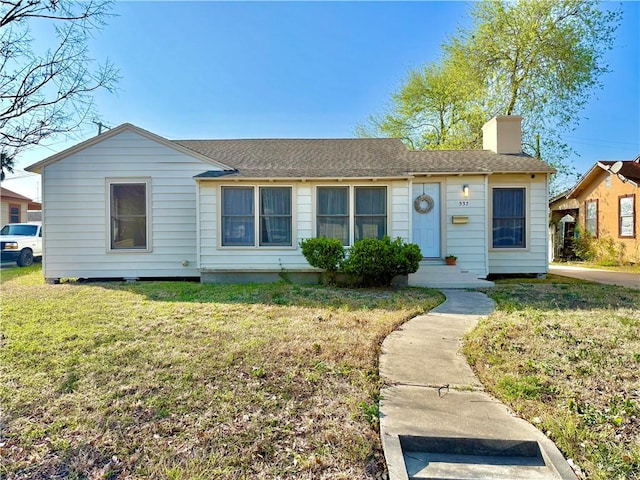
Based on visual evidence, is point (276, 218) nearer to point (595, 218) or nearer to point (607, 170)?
point (607, 170)

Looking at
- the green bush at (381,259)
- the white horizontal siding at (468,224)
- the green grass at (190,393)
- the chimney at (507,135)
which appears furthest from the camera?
the chimney at (507,135)

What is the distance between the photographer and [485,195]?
892 cm

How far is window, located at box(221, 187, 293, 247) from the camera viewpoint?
865cm

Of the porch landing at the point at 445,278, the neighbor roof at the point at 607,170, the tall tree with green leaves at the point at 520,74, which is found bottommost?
the porch landing at the point at 445,278

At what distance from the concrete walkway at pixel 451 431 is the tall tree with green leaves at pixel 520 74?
17840 mm

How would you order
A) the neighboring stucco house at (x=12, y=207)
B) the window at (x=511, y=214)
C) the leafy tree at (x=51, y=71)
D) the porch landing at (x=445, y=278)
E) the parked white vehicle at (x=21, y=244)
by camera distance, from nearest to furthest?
the leafy tree at (x=51, y=71)
the porch landing at (x=445, y=278)
the window at (x=511, y=214)
the parked white vehicle at (x=21, y=244)
the neighboring stucco house at (x=12, y=207)

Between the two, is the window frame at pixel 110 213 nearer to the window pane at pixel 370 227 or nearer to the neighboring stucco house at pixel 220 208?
the neighboring stucco house at pixel 220 208

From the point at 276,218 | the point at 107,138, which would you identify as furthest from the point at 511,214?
the point at 107,138

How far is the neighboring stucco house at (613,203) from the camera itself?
13461 mm

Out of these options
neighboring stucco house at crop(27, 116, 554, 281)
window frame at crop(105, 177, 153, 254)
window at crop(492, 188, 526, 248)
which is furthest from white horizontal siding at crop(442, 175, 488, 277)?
window frame at crop(105, 177, 153, 254)

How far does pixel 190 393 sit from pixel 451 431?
196 cm

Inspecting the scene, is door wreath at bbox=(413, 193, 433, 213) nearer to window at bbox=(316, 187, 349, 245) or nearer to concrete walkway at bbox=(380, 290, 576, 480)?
window at bbox=(316, 187, 349, 245)

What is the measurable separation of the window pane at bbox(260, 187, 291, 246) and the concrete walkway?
5.46 m

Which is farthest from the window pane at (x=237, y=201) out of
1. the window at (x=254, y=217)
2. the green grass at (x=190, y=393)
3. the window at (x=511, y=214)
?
the window at (x=511, y=214)
